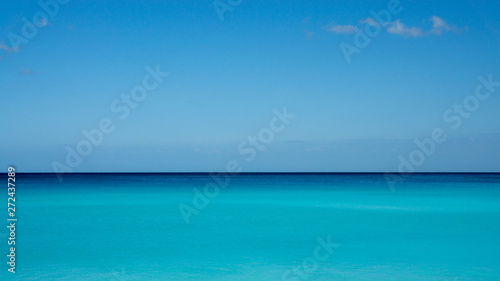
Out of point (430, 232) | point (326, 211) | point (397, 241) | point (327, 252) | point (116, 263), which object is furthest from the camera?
point (326, 211)

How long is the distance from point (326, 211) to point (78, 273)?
37.4 ft

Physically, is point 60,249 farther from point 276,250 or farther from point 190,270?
point 276,250

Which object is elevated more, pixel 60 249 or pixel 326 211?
pixel 326 211

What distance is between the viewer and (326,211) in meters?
18.1

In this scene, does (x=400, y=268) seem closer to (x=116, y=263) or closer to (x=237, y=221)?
(x=116, y=263)

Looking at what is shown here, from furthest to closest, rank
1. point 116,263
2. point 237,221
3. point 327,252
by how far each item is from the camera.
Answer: point 237,221 < point 327,252 < point 116,263

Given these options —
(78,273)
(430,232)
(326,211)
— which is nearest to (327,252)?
(430,232)

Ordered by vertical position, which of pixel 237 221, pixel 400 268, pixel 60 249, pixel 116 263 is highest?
pixel 237 221

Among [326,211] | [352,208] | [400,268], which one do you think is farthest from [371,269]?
[352,208]

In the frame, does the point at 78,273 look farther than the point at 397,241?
No

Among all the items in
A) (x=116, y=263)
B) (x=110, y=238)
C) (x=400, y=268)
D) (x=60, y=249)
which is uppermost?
(x=110, y=238)

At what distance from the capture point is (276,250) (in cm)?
1044

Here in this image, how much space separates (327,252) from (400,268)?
1973 millimetres

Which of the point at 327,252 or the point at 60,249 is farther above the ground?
the point at 60,249
